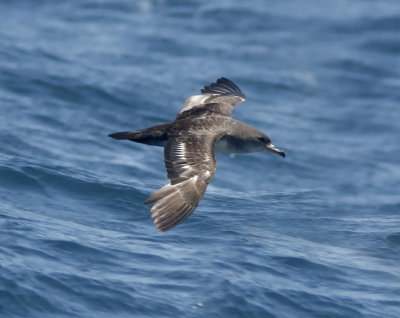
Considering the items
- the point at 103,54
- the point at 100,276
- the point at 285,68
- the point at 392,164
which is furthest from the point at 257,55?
the point at 100,276

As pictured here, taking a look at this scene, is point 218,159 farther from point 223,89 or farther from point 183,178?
point 183,178

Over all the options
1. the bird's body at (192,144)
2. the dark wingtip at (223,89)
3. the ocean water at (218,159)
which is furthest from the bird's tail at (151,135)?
the dark wingtip at (223,89)

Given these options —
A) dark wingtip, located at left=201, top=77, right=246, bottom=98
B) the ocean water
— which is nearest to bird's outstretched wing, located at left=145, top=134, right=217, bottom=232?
the ocean water

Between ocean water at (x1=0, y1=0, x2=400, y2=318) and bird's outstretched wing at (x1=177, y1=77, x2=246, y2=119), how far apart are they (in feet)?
4.29

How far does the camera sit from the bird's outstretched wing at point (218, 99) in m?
9.82

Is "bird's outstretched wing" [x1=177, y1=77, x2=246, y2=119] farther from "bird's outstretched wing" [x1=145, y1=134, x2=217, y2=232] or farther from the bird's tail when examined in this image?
"bird's outstretched wing" [x1=145, y1=134, x2=217, y2=232]

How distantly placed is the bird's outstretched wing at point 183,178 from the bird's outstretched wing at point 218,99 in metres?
1.45

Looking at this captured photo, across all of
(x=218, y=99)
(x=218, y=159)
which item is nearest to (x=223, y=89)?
(x=218, y=99)

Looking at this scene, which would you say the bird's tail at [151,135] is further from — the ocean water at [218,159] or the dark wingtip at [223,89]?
the dark wingtip at [223,89]

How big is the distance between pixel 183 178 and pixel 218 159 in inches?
204

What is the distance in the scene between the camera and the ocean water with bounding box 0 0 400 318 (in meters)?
7.47

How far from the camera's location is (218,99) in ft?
34.0

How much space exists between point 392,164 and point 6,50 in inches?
311

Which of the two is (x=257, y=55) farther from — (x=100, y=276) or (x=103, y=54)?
(x=100, y=276)
